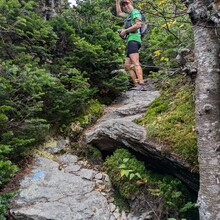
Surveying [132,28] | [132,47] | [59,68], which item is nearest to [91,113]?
[59,68]

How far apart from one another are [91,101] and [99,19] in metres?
2.58

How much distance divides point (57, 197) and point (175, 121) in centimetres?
233

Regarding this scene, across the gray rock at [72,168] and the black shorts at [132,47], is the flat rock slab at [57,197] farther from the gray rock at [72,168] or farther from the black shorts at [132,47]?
the black shorts at [132,47]

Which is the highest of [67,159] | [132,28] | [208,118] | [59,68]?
[132,28]

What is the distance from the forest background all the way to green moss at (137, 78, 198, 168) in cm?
3

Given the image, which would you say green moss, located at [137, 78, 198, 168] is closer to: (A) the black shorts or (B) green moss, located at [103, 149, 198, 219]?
(B) green moss, located at [103, 149, 198, 219]

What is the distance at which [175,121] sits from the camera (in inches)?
161

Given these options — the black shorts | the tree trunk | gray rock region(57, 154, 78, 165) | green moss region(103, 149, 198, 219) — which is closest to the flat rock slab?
gray rock region(57, 154, 78, 165)

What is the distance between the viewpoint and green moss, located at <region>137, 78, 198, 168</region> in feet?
11.8

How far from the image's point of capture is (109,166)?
15.1ft

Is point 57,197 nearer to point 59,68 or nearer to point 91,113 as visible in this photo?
point 91,113

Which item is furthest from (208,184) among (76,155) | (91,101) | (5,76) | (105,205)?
(91,101)

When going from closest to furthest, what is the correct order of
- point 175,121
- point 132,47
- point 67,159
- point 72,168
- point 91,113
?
1. point 175,121
2. point 72,168
3. point 67,159
4. point 91,113
5. point 132,47

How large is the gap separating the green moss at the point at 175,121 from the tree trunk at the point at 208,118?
46 cm
